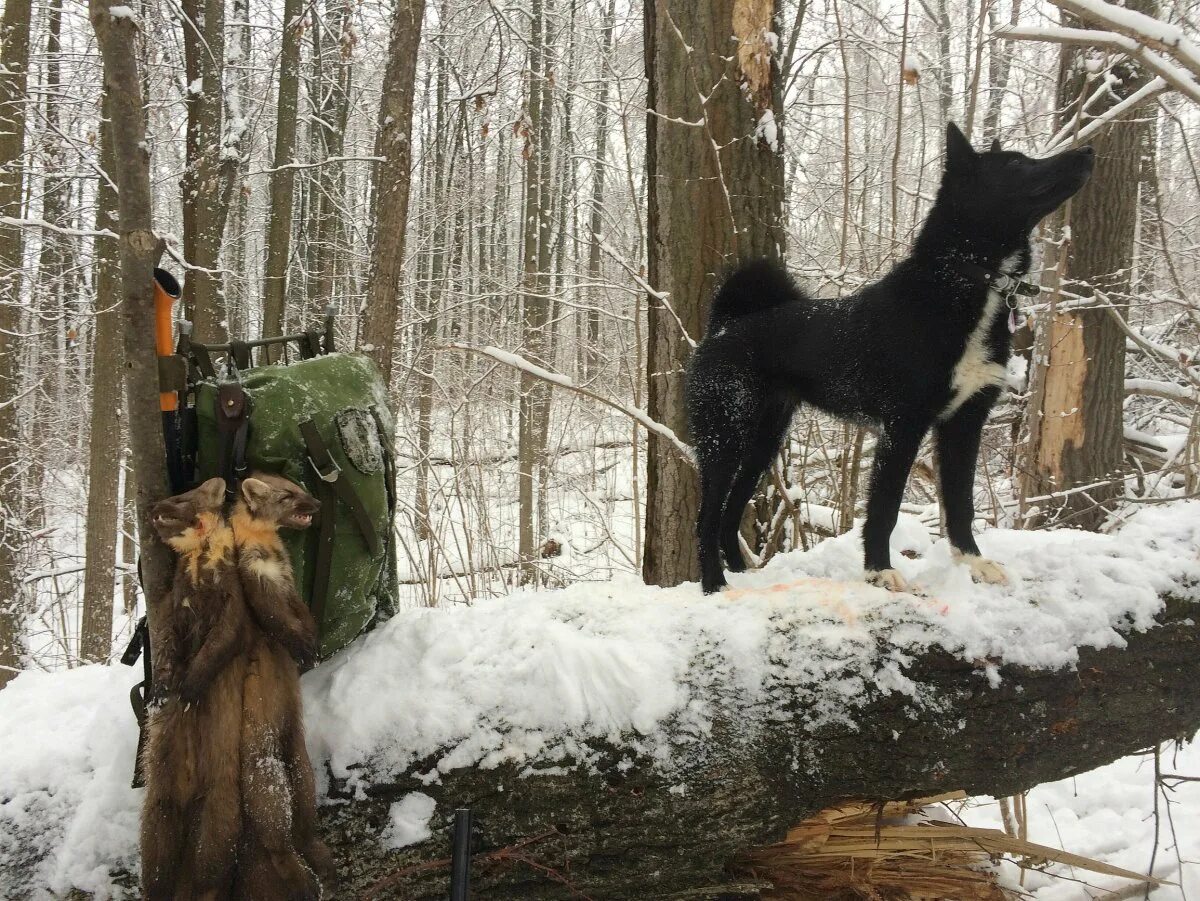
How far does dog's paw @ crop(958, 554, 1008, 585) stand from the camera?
2.26m

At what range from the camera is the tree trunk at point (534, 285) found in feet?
31.5

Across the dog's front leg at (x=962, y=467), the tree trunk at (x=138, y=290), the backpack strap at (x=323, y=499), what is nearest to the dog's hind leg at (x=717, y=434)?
the dog's front leg at (x=962, y=467)

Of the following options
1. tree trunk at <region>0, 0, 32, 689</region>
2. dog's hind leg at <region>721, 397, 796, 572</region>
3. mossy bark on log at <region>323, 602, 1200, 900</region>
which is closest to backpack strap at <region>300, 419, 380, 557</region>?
mossy bark on log at <region>323, 602, 1200, 900</region>

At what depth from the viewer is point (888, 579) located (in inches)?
90.6

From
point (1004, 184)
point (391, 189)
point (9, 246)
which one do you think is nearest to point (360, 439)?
point (1004, 184)

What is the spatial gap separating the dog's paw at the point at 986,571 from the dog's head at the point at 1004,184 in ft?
3.28

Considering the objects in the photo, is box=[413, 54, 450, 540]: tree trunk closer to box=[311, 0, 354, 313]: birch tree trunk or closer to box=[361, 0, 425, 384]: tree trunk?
box=[361, 0, 425, 384]: tree trunk

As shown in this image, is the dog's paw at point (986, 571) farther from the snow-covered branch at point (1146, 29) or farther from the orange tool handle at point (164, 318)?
the orange tool handle at point (164, 318)

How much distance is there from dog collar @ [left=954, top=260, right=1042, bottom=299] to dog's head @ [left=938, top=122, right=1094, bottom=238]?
0.12m

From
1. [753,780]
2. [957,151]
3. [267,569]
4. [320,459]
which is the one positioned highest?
[957,151]

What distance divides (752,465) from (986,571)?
0.89 meters

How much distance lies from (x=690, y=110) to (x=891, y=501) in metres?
2.30

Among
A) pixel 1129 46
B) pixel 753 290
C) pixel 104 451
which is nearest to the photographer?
pixel 1129 46

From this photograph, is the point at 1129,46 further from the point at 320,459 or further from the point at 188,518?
the point at 188,518
